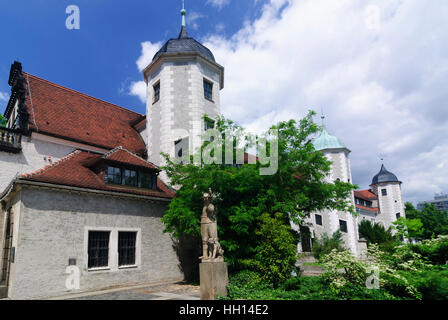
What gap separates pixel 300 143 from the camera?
16.5 m

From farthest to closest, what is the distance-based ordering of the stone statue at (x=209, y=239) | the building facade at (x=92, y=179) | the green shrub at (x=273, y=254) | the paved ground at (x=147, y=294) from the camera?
the green shrub at (x=273, y=254) < the building facade at (x=92, y=179) < the paved ground at (x=147, y=294) < the stone statue at (x=209, y=239)

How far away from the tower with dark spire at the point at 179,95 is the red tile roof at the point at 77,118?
7.40 feet

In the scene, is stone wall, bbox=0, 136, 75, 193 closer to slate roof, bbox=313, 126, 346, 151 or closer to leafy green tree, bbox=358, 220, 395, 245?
slate roof, bbox=313, 126, 346, 151

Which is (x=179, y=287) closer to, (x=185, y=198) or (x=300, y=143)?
(x=185, y=198)

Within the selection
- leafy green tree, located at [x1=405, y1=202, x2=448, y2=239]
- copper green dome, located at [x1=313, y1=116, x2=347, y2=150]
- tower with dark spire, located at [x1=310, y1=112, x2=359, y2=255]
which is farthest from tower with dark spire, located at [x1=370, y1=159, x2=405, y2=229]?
copper green dome, located at [x1=313, y1=116, x2=347, y2=150]

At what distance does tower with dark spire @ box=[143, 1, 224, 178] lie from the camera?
20672 mm

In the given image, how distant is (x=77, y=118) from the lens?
19812mm

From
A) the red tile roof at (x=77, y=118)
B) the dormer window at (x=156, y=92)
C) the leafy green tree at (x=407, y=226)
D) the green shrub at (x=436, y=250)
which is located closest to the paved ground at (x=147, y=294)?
the red tile roof at (x=77, y=118)

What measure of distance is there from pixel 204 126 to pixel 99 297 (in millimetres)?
12520

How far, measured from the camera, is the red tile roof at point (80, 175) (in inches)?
532

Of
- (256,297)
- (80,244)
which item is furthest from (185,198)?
(256,297)

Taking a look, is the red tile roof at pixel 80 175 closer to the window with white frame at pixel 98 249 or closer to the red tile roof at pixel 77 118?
the red tile roof at pixel 77 118

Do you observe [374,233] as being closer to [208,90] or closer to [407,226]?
[407,226]

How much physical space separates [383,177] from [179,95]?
164 feet
